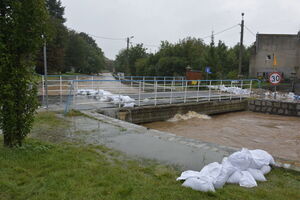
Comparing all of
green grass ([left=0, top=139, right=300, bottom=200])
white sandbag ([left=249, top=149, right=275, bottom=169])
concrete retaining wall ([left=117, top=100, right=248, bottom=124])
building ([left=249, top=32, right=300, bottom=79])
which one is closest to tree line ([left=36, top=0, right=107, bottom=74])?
concrete retaining wall ([left=117, top=100, right=248, bottom=124])

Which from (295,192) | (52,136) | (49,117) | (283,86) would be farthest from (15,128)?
(283,86)

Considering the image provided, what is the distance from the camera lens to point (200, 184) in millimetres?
2918

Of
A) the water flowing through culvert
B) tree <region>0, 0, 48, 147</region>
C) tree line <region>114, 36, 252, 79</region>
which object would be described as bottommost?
the water flowing through culvert

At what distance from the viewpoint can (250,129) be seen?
9.93 m

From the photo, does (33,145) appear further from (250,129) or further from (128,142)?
(250,129)

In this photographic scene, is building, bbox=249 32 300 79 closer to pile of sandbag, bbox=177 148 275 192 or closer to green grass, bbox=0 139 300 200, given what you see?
pile of sandbag, bbox=177 148 275 192

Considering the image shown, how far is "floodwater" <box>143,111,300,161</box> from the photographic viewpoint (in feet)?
23.9

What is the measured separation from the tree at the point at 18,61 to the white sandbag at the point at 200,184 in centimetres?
292

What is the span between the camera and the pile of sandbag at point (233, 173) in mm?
2988

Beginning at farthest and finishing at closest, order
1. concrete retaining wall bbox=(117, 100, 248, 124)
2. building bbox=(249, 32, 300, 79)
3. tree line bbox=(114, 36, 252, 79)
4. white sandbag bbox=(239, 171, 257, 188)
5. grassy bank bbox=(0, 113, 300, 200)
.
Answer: building bbox=(249, 32, 300, 79)
tree line bbox=(114, 36, 252, 79)
concrete retaining wall bbox=(117, 100, 248, 124)
white sandbag bbox=(239, 171, 257, 188)
grassy bank bbox=(0, 113, 300, 200)

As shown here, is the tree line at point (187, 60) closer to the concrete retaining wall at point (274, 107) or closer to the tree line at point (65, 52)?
the concrete retaining wall at point (274, 107)

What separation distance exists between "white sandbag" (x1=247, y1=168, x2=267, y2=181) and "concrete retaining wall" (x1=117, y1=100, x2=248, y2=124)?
643 cm

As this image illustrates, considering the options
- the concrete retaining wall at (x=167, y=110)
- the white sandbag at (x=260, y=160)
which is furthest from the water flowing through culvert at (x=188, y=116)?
the white sandbag at (x=260, y=160)

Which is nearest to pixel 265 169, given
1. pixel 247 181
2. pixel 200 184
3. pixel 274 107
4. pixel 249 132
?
pixel 247 181
